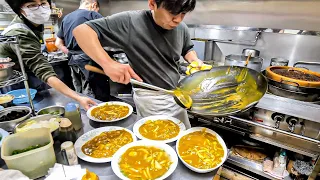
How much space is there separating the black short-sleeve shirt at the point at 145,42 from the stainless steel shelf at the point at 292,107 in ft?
2.68

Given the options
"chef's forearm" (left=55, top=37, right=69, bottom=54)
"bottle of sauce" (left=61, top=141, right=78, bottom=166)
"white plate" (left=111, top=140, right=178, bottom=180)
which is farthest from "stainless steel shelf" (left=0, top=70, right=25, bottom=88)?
"chef's forearm" (left=55, top=37, right=69, bottom=54)

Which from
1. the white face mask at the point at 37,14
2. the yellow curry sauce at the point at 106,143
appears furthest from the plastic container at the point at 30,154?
the white face mask at the point at 37,14

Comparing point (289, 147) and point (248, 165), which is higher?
point (289, 147)

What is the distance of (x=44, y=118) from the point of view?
4.00ft

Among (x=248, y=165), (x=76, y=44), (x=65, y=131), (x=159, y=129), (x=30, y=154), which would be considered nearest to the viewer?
(x=30, y=154)

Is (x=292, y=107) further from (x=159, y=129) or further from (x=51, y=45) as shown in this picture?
(x=51, y=45)

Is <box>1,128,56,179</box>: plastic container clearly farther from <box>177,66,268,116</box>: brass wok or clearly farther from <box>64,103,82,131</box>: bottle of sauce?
<box>177,66,268,116</box>: brass wok

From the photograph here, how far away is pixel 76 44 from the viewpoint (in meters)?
2.80

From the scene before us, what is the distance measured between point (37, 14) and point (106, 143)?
122 cm

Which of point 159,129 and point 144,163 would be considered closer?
point 144,163

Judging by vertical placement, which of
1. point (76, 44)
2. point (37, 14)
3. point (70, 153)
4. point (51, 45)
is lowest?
point (70, 153)

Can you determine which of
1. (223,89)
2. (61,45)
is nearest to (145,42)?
(223,89)

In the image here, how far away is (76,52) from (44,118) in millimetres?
1907

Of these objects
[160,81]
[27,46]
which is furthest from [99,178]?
[27,46]
